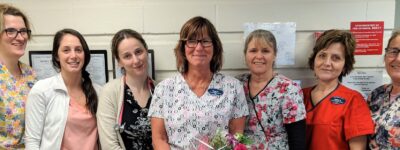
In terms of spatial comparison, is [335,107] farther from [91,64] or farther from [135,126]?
[91,64]

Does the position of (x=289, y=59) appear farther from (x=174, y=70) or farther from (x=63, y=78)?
(x=63, y=78)

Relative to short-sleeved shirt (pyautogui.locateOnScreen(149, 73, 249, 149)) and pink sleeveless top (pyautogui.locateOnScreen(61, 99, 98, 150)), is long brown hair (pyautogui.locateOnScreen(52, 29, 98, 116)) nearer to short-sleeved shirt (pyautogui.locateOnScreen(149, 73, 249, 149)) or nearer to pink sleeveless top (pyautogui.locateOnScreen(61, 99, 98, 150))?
pink sleeveless top (pyautogui.locateOnScreen(61, 99, 98, 150))

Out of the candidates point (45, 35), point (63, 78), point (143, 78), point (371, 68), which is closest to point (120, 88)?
point (143, 78)

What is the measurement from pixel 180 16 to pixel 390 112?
1.44 metres

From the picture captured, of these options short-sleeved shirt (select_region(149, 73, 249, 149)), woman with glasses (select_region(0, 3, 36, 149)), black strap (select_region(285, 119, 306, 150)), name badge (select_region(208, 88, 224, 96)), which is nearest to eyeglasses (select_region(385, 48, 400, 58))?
black strap (select_region(285, 119, 306, 150))

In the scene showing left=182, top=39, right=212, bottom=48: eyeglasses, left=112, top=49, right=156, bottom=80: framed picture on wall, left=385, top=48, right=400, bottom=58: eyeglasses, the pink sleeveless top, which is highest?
left=182, top=39, right=212, bottom=48: eyeglasses

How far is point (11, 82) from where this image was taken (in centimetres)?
175

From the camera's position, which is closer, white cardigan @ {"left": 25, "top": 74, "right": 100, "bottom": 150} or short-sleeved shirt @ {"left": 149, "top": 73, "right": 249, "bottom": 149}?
short-sleeved shirt @ {"left": 149, "top": 73, "right": 249, "bottom": 149}

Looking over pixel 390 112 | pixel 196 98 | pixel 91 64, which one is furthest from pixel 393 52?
pixel 91 64

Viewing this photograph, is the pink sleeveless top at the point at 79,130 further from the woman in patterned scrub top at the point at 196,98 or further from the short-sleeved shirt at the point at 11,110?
the woman in patterned scrub top at the point at 196,98

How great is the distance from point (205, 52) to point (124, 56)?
0.51 meters

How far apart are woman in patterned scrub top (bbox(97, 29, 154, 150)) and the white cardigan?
217 millimetres

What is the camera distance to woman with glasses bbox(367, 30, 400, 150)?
163cm

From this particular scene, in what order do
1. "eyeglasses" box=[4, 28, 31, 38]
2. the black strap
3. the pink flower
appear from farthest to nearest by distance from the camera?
1. "eyeglasses" box=[4, 28, 31, 38]
2. the black strap
3. the pink flower
